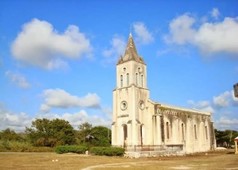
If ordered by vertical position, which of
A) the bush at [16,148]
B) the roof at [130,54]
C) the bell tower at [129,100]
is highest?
the roof at [130,54]

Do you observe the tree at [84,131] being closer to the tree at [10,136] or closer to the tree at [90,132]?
the tree at [90,132]

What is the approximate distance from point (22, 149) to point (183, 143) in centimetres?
2750

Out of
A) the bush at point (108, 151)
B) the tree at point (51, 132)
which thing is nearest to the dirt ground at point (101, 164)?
the bush at point (108, 151)

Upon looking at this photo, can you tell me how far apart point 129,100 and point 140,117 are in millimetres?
3376

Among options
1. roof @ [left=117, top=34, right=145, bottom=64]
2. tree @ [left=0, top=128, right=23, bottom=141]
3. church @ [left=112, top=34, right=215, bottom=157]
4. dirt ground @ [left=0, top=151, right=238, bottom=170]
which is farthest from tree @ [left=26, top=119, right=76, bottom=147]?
dirt ground @ [left=0, top=151, right=238, bottom=170]

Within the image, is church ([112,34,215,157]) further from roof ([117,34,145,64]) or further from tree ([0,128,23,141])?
tree ([0,128,23,141])

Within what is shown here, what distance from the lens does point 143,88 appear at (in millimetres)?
47750

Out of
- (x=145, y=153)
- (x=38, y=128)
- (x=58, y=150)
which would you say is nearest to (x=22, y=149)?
(x=58, y=150)

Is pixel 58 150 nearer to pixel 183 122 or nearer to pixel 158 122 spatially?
pixel 158 122

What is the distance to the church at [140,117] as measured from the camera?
1750 inches

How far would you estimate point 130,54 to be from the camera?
48.9 m

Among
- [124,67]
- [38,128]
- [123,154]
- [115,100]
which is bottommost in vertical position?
[123,154]

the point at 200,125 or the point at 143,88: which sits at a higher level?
the point at 143,88

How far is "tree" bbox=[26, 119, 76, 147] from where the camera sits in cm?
5616
